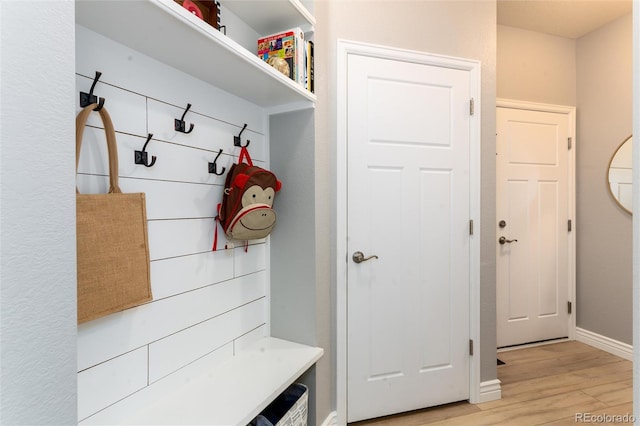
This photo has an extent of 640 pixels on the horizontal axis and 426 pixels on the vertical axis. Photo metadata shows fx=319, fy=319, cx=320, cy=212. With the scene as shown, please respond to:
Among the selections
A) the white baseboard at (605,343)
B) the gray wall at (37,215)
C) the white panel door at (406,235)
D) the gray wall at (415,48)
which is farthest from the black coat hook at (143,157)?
the white baseboard at (605,343)

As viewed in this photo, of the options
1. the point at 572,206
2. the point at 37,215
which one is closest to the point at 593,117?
the point at 572,206

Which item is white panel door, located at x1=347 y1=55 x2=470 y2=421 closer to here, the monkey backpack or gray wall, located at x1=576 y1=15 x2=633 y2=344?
the monkey backpack

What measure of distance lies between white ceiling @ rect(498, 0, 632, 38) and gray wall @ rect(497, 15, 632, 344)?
72mm

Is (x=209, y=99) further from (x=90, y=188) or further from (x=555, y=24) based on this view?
(x=555, y=24)

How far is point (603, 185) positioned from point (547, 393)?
6.17 ft

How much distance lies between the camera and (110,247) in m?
0.89

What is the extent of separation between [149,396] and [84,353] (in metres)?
0.31

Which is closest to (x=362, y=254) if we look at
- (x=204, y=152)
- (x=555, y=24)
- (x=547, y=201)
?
(x=204, y=152)

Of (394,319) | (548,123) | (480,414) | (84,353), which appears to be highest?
(548,123)

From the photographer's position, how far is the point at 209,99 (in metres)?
1.35

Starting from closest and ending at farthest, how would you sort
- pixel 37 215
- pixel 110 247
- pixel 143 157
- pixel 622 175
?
pixel 37 215 < pixel 110 247 < pixel 143 157 < pixel 622 175

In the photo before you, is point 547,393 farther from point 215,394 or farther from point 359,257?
point 215,394

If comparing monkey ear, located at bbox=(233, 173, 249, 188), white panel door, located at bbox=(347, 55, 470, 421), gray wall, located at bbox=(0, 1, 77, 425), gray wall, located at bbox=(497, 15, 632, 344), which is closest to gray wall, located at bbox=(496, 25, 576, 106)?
gray wall, located at bbox=(497, 15, 632, 344)
